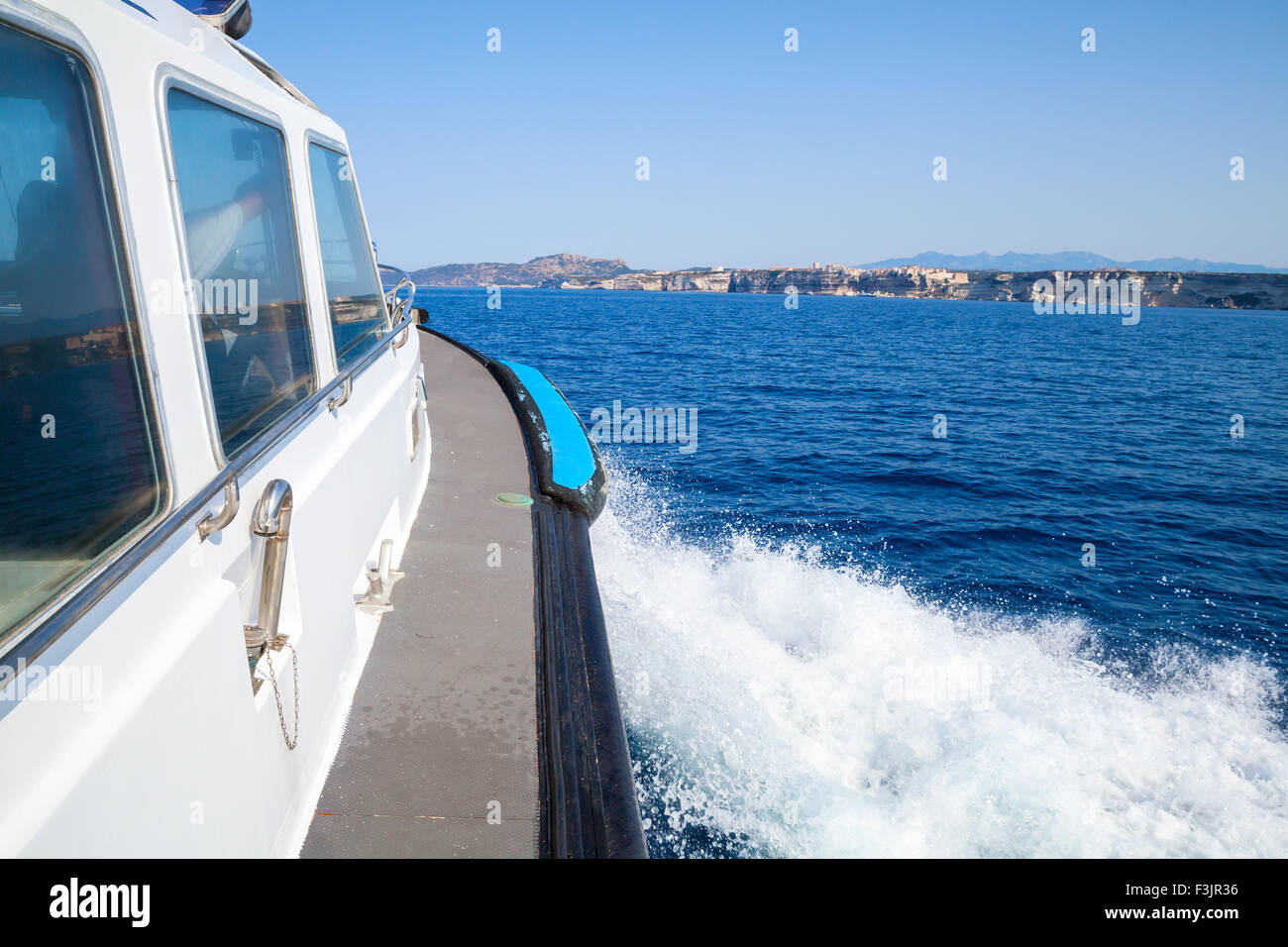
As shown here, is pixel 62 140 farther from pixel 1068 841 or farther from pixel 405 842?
pixel 1068 841

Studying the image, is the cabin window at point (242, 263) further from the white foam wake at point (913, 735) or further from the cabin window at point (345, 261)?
the white foam wake at point (913, 735)

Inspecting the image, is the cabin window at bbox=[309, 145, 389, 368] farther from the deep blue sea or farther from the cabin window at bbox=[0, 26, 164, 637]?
the deep blue sea

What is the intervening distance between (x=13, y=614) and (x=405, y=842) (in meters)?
1.66

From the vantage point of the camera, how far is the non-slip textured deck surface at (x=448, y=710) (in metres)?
2.62

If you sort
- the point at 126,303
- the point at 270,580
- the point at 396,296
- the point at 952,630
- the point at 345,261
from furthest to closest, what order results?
1. the point at 952,630
2. the point at 396,296
3. the point at 345,261
4. the point at 270,580
5. the point at 126,303

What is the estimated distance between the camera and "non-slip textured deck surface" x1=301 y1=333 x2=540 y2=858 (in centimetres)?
262

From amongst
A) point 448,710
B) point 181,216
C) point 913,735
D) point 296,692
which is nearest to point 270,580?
point 296,692

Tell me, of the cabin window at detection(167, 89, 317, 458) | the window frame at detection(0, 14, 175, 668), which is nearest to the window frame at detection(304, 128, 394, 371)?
the cabin window at detection(167, 89, 317, 458)

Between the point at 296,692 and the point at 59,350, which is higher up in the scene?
the point at 59,350

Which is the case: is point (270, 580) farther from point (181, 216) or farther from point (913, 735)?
point (913, 735)

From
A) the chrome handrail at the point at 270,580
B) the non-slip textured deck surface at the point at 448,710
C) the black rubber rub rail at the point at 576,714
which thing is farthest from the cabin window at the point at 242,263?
the black rubber rub rail at the point at 576,714

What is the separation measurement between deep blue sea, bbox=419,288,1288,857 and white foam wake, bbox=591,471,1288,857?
2cm

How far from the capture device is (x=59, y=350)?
1.44 m

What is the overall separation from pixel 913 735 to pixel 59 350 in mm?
6451
